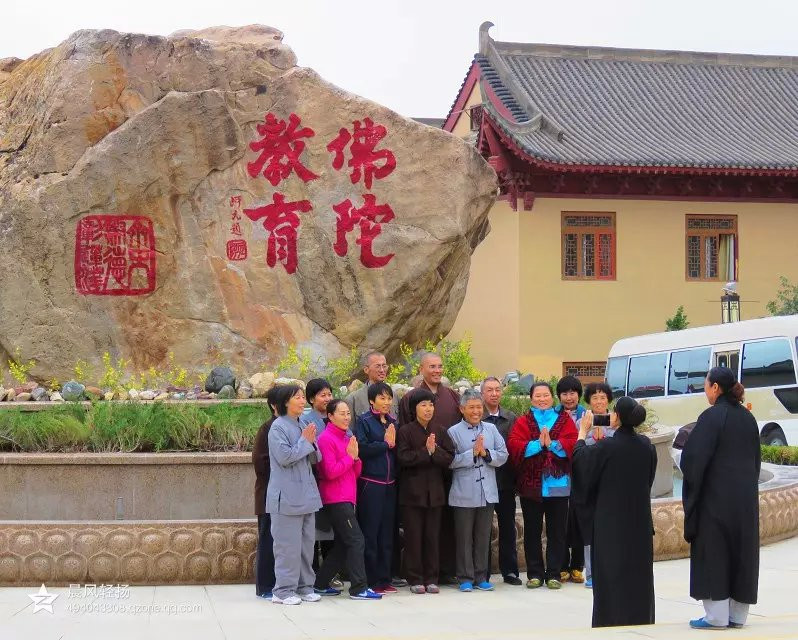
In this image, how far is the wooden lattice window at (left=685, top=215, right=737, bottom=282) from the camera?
24.9 m

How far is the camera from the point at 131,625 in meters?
6.49

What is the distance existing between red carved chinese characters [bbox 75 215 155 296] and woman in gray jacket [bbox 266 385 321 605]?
4919mm

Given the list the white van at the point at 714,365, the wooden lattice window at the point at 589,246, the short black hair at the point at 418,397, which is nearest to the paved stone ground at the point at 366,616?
the short black hair at the point at 418,397

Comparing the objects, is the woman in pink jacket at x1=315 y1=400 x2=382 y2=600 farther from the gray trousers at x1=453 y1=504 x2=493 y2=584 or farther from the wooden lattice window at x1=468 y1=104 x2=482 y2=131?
the wooden lattice window at x1=468 y1=104 x2=482 y2=131

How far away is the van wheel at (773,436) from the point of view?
52.8 ft

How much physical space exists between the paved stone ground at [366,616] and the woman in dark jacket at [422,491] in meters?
0.19

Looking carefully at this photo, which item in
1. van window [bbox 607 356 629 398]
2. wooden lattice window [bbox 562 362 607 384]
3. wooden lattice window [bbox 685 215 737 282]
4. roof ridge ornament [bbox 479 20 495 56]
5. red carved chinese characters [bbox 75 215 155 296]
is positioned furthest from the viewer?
roof ridge ornament [bbox 479 20 495 56]

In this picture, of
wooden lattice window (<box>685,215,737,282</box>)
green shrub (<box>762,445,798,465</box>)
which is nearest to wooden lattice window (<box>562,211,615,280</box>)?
wooden lattice window (<box>685,215,737,282</box>)

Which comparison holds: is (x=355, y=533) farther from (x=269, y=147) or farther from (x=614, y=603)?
(x=269, y=147)

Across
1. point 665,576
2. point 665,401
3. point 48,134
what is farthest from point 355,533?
point 665,401

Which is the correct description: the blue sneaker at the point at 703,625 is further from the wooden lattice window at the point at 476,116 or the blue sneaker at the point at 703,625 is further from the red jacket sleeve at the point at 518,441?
the wooden lattice window at the point at 476,116

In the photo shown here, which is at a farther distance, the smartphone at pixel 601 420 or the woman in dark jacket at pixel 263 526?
the woman in dark jacket at pixel 263 526

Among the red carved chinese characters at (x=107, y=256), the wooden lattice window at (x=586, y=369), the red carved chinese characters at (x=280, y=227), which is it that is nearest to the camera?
the red carved chinese characters at (x=107, y=256)

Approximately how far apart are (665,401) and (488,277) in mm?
6744
